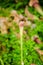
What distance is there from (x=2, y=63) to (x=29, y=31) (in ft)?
2.91

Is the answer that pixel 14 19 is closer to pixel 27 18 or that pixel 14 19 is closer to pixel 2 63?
pixel 27 18

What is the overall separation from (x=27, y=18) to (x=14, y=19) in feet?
0.80

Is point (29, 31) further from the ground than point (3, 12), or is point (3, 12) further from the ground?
point (3, 12)

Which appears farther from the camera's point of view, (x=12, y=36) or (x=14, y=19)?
(x=14, y=19)

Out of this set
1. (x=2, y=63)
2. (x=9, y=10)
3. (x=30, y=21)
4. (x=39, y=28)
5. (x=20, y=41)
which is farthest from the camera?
(x=9, y=10)

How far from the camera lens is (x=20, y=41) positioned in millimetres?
3354

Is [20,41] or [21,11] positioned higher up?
[21,11]

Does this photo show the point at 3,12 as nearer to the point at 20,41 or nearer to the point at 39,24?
the point at 39,24

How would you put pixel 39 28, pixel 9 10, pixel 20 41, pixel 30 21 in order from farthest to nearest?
pixel 9 10, pixel 30 21, pixel 39 28, pixel 20 41

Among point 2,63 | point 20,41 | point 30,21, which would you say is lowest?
point 2,63

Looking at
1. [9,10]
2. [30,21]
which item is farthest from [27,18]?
[9,10]

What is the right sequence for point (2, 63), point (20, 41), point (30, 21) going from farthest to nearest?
point (30, 21), point (20, 41), point (2, 63)

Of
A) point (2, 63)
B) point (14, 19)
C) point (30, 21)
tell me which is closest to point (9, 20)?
point (14, 19)

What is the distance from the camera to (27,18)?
13.4 ft
